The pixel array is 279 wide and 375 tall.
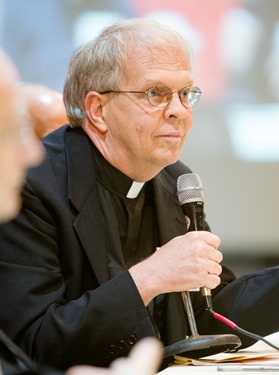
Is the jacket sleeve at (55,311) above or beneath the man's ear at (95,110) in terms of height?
beneath

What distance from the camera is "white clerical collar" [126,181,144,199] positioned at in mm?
2949

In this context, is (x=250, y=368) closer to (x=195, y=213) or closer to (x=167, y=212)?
(x=195, y=213)

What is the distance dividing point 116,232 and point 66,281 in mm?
230

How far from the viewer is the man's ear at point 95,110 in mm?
2924

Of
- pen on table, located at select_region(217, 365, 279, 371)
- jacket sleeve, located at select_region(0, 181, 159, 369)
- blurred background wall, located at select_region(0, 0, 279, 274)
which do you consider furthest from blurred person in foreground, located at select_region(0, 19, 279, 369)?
blurred background wall, located at select_region(0, 0, 279, 274)

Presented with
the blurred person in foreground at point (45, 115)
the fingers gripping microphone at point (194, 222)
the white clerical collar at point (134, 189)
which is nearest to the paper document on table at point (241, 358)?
the fingers gripping microphone at point (194, 222)

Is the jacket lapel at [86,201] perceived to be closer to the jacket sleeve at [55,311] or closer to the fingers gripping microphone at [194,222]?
the jacket sleeve at [55,311]

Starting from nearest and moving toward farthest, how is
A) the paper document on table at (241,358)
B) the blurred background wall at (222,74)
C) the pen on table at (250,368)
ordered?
the pen on table at (250,368)
the paper document on table at (241,358)
the blurred background wall at (222,74)

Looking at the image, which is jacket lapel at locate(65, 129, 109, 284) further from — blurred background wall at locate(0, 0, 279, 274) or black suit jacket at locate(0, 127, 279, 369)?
blurred background wall at locate(0, 0, 279, 274)

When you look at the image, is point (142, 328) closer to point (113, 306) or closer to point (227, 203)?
point (113, 306)

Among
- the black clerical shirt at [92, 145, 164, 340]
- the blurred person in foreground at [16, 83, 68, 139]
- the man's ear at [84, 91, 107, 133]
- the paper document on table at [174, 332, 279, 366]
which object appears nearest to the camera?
the paper document on table at [174, 332, 279, 366]

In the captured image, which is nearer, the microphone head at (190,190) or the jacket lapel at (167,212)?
the microphone head at (190,190)

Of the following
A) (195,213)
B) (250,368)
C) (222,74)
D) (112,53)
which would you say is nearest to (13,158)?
(250,368)

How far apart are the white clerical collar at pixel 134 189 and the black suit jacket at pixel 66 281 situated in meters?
0.17
